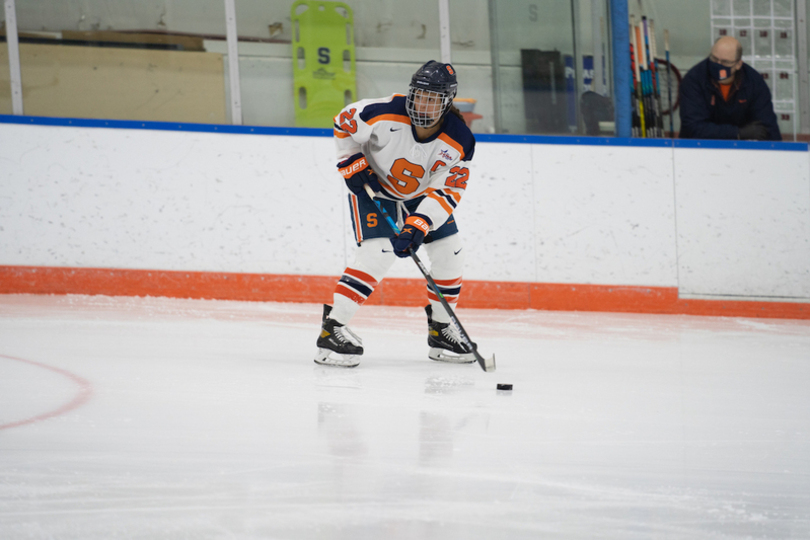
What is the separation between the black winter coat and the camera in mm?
4508

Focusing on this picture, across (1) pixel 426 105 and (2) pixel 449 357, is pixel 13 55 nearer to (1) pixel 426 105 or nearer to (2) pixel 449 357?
(1) pixel 426 105

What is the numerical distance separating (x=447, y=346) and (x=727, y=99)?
292cm

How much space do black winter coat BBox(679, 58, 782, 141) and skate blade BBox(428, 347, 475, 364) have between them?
265cm

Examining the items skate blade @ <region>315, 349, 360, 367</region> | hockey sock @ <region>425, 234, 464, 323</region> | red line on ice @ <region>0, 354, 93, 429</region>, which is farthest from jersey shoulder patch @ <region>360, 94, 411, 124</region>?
red line on ice @ <region>0, 354, 93, 429</region>

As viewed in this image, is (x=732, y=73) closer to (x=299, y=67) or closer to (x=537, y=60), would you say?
(x=537, y=60)

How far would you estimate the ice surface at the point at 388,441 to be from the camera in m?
1.22

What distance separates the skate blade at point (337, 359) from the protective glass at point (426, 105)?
0.82 meters

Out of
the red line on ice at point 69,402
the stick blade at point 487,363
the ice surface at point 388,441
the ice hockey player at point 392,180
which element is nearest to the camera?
the ice surface at point 388,441

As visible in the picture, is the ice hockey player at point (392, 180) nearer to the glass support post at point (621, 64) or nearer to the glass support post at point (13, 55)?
the glass support post at point (621, 64)

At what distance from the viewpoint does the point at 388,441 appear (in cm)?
163

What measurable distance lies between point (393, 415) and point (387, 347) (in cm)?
111

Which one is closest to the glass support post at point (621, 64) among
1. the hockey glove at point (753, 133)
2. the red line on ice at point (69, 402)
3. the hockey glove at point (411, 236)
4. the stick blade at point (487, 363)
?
the hockey glove at point (753, 133)

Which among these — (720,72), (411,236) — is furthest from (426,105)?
(720,72)

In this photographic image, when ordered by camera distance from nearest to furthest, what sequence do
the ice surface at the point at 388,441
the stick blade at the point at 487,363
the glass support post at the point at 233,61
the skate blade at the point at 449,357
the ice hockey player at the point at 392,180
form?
1. the ice surface at the point at 388,441
2. the stick blade at the point at 487,363
3. the ice hockey player at the point at 392,180
4. the skate blade at the point at 449,357
5. the glass support post at the point at 233,61
